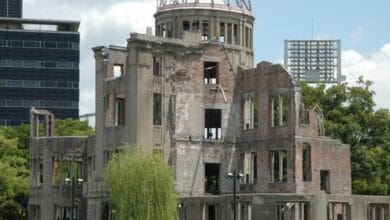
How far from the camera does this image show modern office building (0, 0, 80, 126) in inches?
5561

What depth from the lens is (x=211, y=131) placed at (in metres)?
59.6

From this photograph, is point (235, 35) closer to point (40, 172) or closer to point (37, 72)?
point (40, 172)

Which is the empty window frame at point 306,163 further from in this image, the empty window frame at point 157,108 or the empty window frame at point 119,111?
the empty window frame at point 119,111

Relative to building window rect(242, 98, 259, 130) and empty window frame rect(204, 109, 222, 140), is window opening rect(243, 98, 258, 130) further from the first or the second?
empty window frame rect(204, 109, 222, 140)

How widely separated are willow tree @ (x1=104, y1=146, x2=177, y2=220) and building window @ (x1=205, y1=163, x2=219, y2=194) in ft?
19.7

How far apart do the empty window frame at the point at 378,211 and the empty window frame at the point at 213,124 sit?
32.8 feet

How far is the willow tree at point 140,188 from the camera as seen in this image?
5300cm

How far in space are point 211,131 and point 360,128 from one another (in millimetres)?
13327

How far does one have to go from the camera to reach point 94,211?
191 ft

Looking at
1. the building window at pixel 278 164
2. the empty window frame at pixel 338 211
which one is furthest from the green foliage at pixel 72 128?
the empty window frame at pixel 338 211

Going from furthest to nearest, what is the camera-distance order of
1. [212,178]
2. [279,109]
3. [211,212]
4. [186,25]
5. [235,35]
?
[235,35] < [186,25] < [212,178] < [211,212] < [279,109]

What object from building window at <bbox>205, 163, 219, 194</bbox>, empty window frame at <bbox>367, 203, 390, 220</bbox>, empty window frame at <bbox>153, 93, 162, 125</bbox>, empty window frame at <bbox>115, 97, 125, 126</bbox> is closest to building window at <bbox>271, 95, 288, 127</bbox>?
building window at <bbox>205, 163, 219, 194</bbox>

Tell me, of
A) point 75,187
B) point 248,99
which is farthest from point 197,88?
A: point 75,187

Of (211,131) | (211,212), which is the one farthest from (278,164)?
(211,212)
